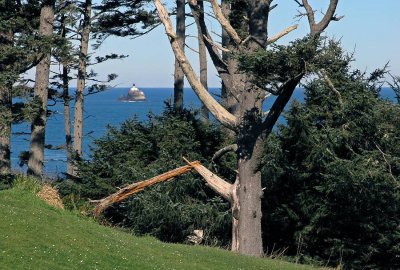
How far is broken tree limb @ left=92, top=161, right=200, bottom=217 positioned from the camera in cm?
2183

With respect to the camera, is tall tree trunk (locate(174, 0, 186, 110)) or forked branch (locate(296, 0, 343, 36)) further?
tall tree trunk (locate(174, 0, 186, 110))

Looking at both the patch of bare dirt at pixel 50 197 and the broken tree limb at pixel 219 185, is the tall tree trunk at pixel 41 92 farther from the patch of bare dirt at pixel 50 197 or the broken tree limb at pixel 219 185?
the broken tree limb at pixel 219 185

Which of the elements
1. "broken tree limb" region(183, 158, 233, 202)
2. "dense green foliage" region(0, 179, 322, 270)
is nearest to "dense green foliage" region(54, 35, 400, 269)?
"broken tree limb" region(183, 158, 233, 202)

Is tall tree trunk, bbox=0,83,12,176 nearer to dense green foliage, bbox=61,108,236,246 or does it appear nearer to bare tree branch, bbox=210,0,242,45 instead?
dense green foliage, bbox=61,108,236,246

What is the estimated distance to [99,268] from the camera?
41.2ft

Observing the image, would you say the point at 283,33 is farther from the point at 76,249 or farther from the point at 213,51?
the point at 76,249

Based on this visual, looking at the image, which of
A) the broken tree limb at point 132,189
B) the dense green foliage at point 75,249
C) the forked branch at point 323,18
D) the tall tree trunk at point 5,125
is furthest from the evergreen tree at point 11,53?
the forked branch at point 323,18

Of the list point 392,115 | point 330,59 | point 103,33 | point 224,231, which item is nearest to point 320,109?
point 392,115

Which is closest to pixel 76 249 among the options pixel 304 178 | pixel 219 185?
pixel 219 185

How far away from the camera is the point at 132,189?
2248 centimetres

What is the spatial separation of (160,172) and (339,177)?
19.7ft

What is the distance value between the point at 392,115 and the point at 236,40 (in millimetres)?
4406

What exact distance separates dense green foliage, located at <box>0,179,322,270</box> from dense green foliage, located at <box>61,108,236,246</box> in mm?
5391

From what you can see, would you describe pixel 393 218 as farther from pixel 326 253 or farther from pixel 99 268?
pixel 99 268
